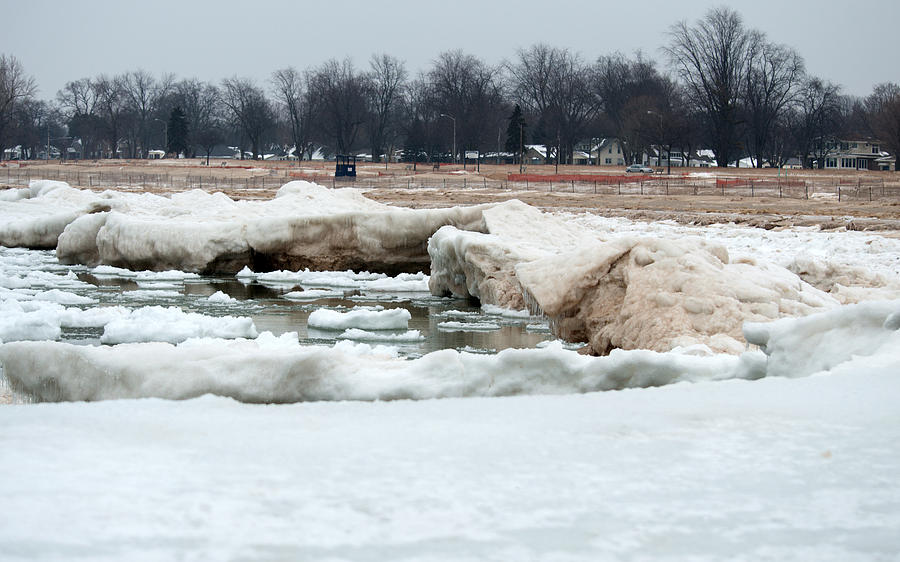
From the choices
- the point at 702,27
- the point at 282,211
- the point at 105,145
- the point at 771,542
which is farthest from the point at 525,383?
the point at 105,145

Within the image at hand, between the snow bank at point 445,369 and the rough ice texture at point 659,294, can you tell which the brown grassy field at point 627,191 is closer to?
the rough ice texture at point 659,294

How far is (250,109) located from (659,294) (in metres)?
97.2

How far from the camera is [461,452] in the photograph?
3.71 m

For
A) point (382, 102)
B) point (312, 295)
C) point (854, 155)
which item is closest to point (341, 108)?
point (382, 102)

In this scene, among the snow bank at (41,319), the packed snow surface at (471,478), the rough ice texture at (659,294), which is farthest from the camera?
the snow bank at (41,319)

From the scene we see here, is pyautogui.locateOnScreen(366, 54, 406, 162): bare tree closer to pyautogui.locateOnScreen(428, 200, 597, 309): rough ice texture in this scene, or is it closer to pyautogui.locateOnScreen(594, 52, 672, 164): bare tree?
pyautogui.locateOnScreen(594, 52, 672, 164): bare tree

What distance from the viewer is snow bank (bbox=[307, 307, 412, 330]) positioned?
11.8 meters

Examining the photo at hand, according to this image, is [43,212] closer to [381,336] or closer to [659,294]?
[381,336]

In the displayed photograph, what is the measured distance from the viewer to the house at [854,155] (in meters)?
95.3

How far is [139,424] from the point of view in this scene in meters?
4.11

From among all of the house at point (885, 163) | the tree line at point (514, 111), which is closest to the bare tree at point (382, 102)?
the tree line at point (514, 111)

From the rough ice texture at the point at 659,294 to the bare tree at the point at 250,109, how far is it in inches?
3677

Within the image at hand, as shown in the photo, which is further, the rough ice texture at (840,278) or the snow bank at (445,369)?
the rough ice texture at (840,278)

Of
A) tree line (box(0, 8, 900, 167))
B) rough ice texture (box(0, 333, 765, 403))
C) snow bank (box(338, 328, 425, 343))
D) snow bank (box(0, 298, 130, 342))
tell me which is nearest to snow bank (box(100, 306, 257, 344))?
snow bank (box(0, 298, 130, 342))
